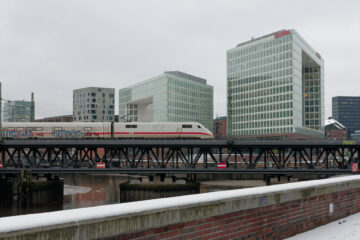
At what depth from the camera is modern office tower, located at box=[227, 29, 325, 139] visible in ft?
426

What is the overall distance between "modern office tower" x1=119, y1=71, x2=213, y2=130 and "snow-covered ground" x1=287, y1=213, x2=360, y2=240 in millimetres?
125020

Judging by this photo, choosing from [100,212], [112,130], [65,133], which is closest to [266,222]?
[100,212]

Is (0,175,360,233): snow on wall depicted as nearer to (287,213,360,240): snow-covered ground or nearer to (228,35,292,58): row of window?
(287,213,360,240): snow-covered ground

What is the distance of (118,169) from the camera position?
47.2m

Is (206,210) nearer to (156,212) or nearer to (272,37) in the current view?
(156,212)

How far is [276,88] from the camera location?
134 metres

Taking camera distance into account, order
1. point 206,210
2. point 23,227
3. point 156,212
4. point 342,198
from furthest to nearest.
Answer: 1. point 342,198
2. point 206,210
3. point 156,212
4. point 23,227

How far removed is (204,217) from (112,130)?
51.2m

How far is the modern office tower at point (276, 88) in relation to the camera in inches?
5108

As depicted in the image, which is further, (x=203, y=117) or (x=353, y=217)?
(x=203, y=117)

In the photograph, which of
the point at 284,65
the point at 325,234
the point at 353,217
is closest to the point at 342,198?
the point at 353,217

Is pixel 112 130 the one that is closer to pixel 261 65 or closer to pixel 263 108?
pixel 263 108

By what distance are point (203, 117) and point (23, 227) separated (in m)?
156

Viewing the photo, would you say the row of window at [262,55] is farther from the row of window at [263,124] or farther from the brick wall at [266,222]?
the brick wall at [266,222]
